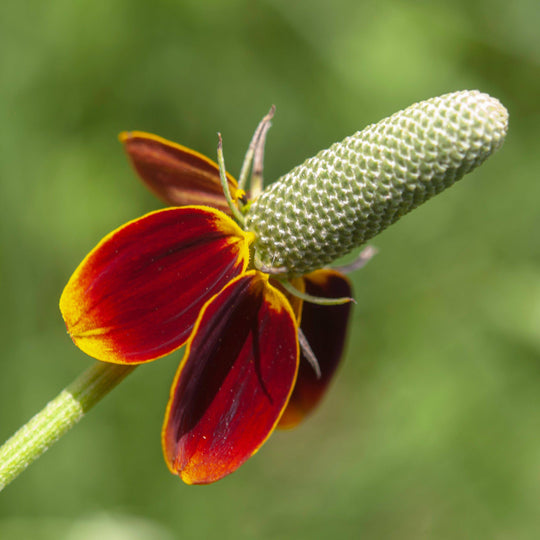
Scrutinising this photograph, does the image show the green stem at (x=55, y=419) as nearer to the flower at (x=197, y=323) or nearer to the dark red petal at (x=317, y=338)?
the flower at (x=197, y=323)

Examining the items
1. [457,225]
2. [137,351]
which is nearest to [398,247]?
[457,225]

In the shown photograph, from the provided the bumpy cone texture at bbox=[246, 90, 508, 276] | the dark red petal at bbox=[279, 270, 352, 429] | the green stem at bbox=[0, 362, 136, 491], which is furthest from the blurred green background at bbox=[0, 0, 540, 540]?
the bumpy cone texture at bbox=[246, 90, 508, 276]

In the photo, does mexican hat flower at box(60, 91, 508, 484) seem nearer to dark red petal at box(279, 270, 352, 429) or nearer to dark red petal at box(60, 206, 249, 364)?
dark red petal at box(60, 206, 249, 364)

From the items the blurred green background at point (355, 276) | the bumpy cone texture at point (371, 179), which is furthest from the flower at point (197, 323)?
the blurred green background at point (355, 276)

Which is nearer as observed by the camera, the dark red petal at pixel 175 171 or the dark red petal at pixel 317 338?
the dark red petal at pixel 175 171

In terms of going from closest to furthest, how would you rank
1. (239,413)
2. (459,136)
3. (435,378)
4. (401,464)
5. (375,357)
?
(459,136), (239,413), (401,464), (435,378), (375,357)

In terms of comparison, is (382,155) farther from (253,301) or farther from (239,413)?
(239,413)
